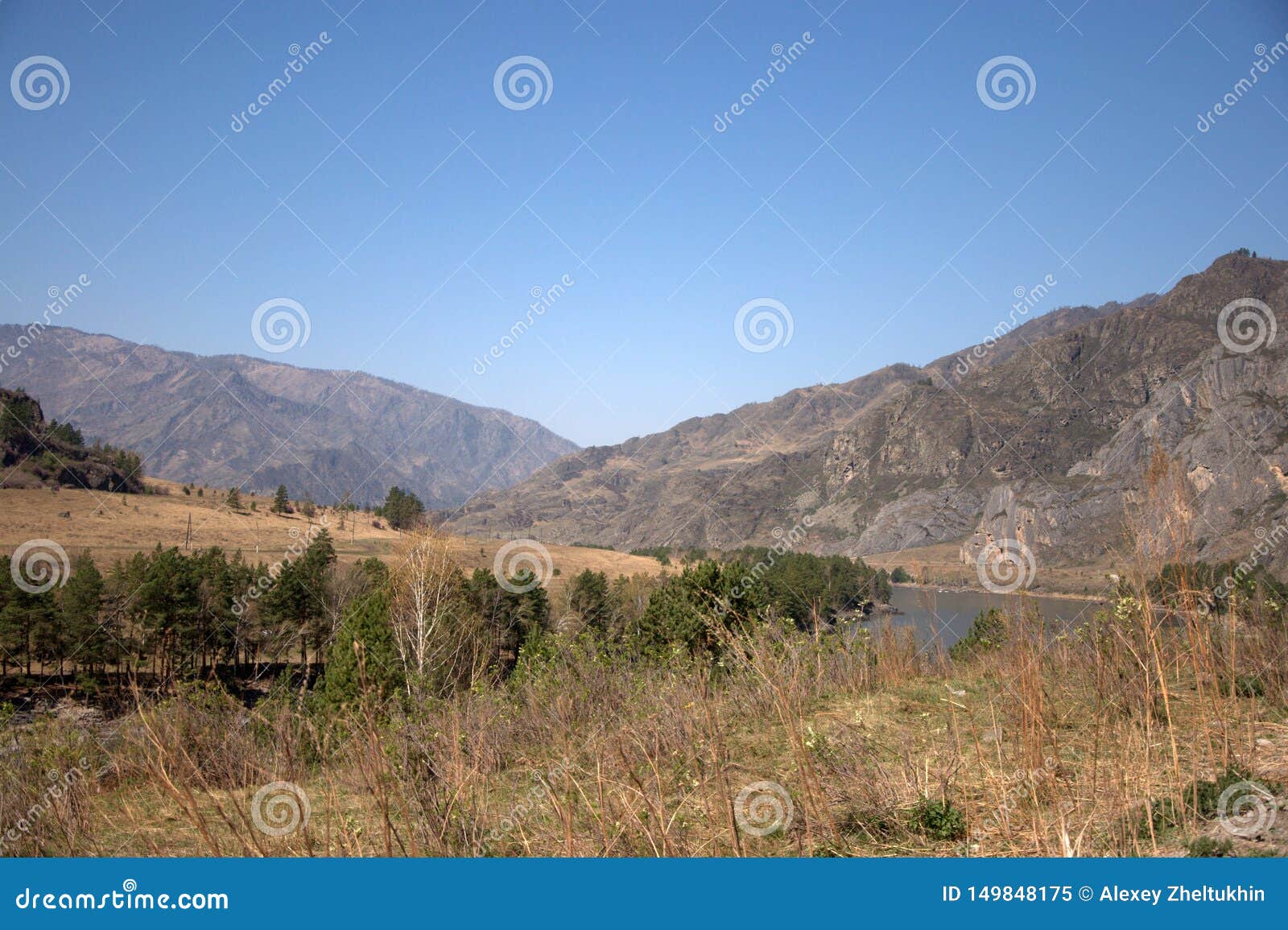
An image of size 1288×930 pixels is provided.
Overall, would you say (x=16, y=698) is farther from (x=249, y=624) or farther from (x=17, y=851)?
(x=17, y=851)

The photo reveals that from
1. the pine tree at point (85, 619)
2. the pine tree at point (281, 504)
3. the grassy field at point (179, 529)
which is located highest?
the pine tree at point (281, 504)

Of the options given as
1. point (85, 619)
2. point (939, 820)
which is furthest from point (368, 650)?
point (85, 619)

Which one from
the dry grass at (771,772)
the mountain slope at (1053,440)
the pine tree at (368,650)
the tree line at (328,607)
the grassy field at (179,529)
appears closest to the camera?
the dry grass at (771,772)

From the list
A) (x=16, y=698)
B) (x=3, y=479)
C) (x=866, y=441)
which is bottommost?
(x=16, y=698)

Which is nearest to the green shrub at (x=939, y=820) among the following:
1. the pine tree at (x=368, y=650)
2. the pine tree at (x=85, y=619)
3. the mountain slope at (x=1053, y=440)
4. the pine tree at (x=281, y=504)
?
the pine tree at (x=368, y=650)

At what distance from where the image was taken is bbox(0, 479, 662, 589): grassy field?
47812mm

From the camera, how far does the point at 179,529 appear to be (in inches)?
2277

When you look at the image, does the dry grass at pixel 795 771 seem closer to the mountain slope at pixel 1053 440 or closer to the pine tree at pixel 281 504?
the mountain slope at pixel 1053 440

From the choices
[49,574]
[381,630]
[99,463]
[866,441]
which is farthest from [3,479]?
[866,441]

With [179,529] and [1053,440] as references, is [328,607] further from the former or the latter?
[1053,440]

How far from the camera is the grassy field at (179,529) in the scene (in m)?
47.8

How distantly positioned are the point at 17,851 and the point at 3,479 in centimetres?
6395

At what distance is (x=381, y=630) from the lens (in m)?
13.7

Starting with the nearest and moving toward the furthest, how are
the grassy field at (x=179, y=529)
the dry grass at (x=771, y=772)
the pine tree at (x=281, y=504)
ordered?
1. the dry grass at (x=771, y=772)
2. the grassy field at (x=179, y=529)
3. the pine tree at (x=281, y=504)
